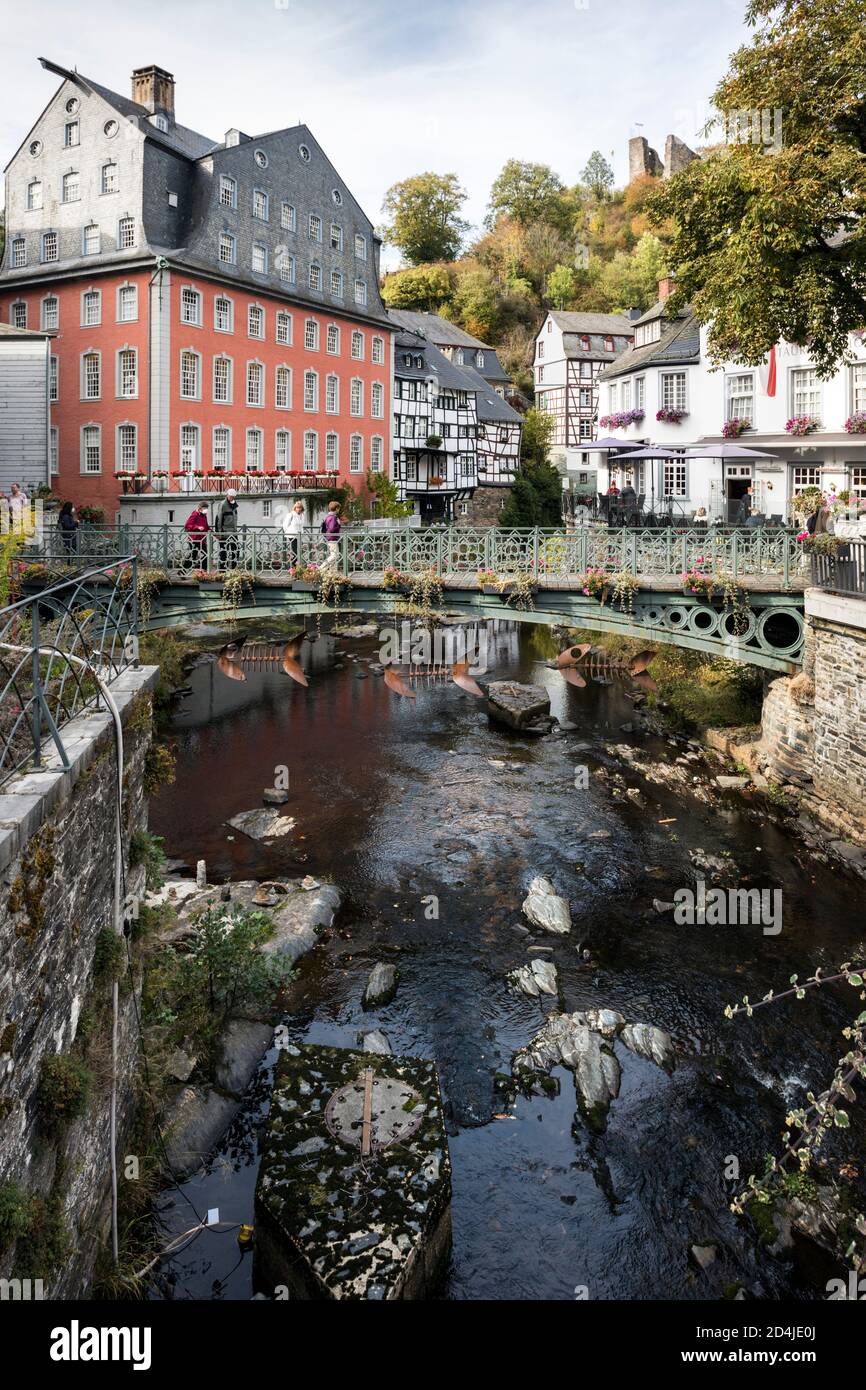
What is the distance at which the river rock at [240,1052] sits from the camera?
10.5 metres

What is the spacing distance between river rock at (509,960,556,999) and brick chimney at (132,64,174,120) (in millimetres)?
39814

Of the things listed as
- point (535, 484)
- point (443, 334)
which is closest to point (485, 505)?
point (535, 484)

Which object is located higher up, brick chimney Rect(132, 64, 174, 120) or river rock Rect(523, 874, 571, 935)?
brick chimney Rect(132, 64, 174, 120)

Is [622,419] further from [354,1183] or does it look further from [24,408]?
[354,1183]

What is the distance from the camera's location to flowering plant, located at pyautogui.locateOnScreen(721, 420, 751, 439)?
33.7 metres

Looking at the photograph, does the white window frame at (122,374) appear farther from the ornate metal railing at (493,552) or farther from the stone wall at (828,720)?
the stone wall at (828,720)

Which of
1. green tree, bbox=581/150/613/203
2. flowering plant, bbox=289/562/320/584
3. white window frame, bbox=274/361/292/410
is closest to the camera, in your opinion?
flowering plant, bbox=289/562/320/584

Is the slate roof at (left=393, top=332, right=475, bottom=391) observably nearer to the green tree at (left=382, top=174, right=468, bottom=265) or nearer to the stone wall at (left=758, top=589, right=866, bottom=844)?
the green tree at (left=382, top=174, right=468, bottom=265)

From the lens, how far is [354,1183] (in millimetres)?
8070

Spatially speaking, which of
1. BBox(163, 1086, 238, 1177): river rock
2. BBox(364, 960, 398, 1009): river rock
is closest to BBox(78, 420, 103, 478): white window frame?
BBox(364, 960, 398, 1009): river rock

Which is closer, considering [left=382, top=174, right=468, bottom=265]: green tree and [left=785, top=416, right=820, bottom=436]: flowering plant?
[left=785, top=416, right=820, bottom=436]: flowering plant

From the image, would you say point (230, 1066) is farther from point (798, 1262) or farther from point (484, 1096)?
point (798, 1262)

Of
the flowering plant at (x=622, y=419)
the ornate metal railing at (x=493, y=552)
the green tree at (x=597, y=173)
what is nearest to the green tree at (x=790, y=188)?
the ornate metal railing at (x=493, y=552)

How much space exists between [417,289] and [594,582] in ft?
188
